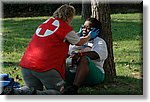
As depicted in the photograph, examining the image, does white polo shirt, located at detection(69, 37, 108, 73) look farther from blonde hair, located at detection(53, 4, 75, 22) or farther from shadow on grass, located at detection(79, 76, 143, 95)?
blonde hair, located at detection(53, 4, 75, 22)

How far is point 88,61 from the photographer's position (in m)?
5.05

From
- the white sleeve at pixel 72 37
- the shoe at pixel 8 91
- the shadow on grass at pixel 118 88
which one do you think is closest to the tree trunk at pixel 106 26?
the shadow on grass at pixel 118 88

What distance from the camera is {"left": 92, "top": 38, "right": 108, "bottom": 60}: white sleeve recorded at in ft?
17.3

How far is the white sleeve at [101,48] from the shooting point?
528 centimetres

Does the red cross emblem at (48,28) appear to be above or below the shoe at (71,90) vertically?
above

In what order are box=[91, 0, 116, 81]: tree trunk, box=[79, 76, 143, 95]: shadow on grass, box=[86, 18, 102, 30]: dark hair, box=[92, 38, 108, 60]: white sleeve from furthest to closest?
box=[91, 0, 116, 81]: tree trunk < box=[86, 18, 102, 30]: dark hair < box=[92, 38, 108, 60]: white sleeve < box=[79, 76, 143, 95]: shadow on grass

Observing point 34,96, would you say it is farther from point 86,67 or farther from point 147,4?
point 147,4

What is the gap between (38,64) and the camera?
188 inches

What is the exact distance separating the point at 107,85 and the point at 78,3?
11091 mm

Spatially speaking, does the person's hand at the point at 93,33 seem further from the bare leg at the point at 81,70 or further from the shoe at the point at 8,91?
the shoe at the point at 8,91

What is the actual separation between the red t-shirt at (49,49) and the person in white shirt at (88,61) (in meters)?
0.23

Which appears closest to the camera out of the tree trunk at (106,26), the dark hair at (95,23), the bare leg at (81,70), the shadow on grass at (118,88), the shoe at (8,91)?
the shoe at (8,91)

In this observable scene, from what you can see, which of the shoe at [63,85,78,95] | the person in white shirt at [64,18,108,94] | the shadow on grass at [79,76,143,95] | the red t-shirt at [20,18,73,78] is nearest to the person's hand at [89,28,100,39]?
the person in white shirt at [64,18,108,94]

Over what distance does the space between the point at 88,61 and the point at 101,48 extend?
36 centimetres
